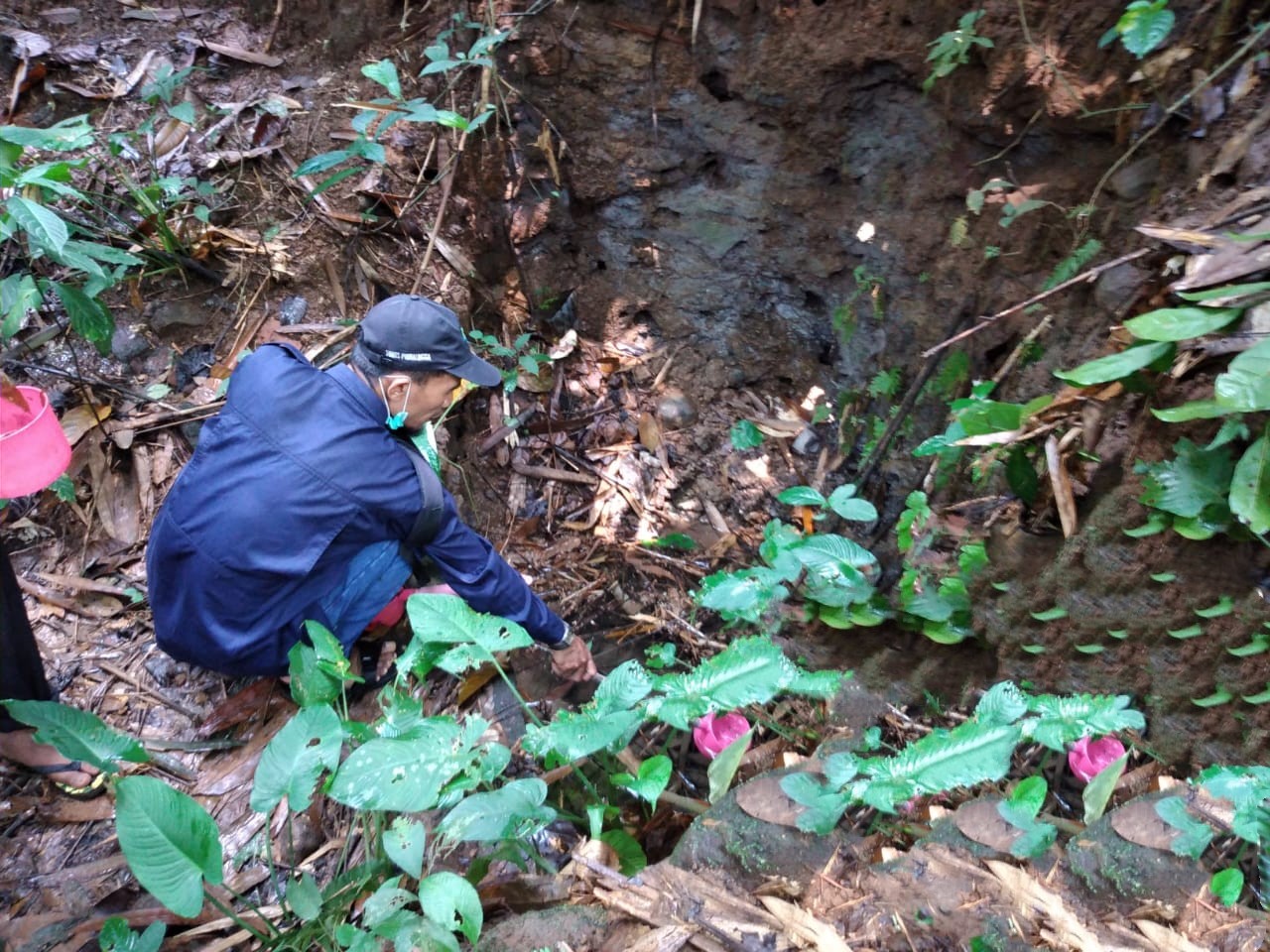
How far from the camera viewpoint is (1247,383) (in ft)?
5.52

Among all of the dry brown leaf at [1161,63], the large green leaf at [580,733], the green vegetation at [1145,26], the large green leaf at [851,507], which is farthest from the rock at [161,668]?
the dry brown leaf at [1161,63]

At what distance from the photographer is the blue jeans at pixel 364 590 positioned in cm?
265

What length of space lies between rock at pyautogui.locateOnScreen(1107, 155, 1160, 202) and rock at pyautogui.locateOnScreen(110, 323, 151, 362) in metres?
3.84

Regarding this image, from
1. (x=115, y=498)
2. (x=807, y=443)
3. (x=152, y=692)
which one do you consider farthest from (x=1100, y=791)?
(x=115, y=498)

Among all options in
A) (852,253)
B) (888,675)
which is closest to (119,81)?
(852,253)

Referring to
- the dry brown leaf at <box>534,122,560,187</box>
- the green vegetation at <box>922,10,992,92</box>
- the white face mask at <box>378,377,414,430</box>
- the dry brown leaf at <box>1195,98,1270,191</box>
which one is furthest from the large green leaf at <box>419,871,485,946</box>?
the dry brown leaf at <box>534,122,560,187</box>

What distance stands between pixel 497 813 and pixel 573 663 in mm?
1267

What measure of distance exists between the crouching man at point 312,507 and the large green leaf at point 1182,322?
1.83m

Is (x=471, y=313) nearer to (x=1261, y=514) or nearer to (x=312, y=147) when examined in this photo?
(x=312, y=147)

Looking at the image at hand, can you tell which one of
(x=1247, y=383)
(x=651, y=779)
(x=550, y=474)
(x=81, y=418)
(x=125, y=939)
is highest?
(x=1247, y=383)

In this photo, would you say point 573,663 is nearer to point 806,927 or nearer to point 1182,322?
point 806,927

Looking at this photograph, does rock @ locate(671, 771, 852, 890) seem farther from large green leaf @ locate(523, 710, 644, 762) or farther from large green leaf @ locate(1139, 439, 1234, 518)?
large green leaf @ locate(1139, 439, 1234, 518)

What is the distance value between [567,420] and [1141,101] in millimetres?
2740

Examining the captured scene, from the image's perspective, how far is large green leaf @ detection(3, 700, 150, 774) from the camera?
1.92 meters
